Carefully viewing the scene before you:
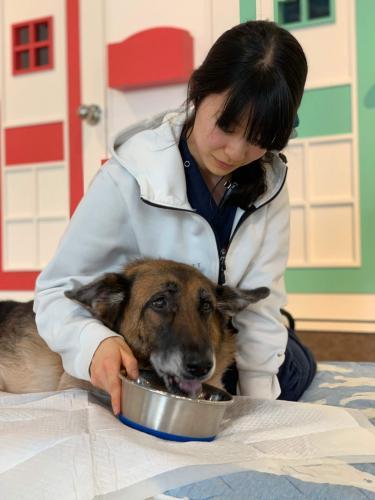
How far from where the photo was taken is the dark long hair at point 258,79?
1324 mm

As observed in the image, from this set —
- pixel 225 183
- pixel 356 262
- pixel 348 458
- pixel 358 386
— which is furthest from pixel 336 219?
pixel 348 458

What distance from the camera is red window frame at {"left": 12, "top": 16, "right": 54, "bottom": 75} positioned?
11.7ft

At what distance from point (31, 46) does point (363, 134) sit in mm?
2014

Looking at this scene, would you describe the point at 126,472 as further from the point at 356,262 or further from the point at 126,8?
the point at 126,8

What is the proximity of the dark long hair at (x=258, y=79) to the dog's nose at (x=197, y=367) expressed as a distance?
51cm

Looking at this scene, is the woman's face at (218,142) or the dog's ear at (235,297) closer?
the woman's face at (218,142)

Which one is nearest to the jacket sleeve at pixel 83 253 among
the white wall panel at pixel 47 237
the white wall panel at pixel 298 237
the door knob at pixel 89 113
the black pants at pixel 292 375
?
the black pants at pixel 292 375

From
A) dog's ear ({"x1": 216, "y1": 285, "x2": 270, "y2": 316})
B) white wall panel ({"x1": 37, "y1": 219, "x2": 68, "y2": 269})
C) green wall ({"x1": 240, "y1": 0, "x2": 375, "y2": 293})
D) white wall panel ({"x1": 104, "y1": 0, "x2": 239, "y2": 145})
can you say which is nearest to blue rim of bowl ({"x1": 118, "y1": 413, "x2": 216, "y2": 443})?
dog's ear ({"x1": 216, "y1": 285, "x2": 270, "y2": 316})

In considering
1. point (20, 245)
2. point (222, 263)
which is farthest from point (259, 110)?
point (20, 245)

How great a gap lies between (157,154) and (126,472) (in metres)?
0.81

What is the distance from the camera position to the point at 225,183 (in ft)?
5.39

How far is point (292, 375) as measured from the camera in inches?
74.6

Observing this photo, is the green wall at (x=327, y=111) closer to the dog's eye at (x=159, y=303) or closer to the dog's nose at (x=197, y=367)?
the dog's eye at (x=159, y=303)

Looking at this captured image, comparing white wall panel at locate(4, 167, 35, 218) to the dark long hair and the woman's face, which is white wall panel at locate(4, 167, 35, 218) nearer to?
the woman's face
